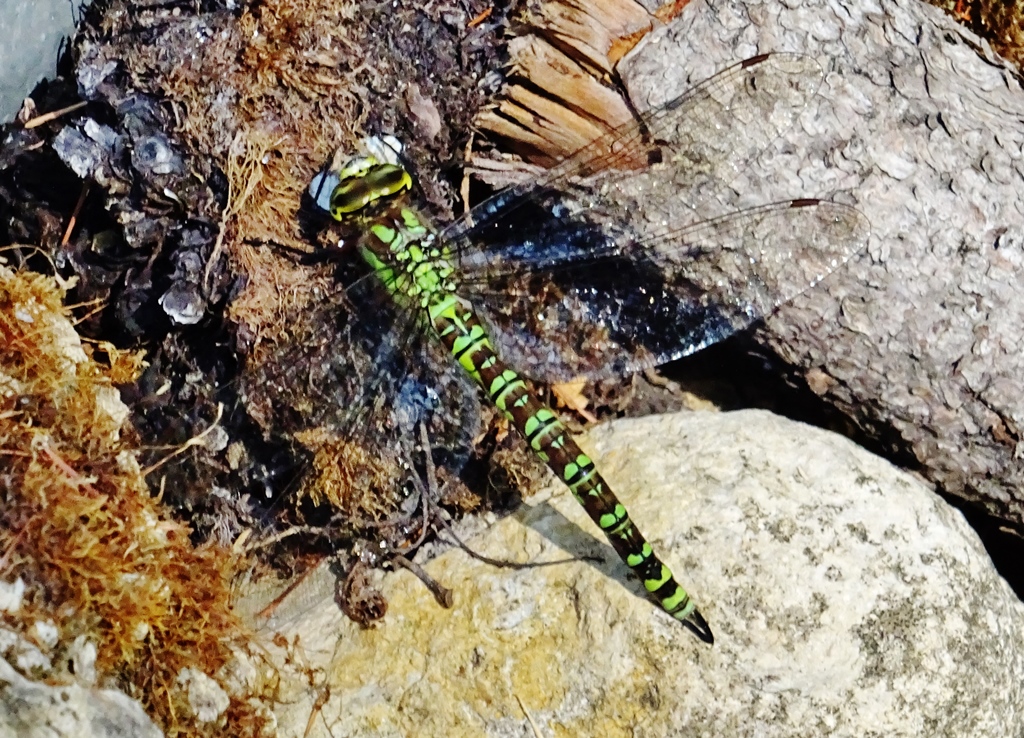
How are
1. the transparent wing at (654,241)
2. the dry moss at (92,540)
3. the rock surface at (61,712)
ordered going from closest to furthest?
1. the rock surface at (61,712)
2. the dry moss at (92,540)
3. the transparent wing at (654,241)

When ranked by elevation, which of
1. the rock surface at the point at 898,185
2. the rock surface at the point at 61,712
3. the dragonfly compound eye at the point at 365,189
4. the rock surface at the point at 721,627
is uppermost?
the rock surface at the point at 898,185

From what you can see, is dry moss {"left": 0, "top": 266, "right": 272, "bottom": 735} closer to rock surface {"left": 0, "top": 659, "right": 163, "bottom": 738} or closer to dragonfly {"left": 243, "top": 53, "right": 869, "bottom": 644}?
rock surface {"left": 0, "top": 659, "right": 163, "bottom": 738}

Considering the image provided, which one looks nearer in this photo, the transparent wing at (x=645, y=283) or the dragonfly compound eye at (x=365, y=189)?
the transparent wing at (x=645, y=283)

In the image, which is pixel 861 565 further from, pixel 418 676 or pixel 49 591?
pixel 49 591

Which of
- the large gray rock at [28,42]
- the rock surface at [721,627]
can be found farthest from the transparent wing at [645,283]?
the large gray rock at [28,42]

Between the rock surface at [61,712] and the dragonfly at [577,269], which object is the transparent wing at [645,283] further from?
the rock surface at [61,712]

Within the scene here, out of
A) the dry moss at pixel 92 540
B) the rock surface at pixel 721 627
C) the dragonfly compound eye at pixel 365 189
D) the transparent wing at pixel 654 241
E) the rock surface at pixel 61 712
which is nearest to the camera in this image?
the rock surface at pixel 61 712

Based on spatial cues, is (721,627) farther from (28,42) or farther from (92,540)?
(28,42)
